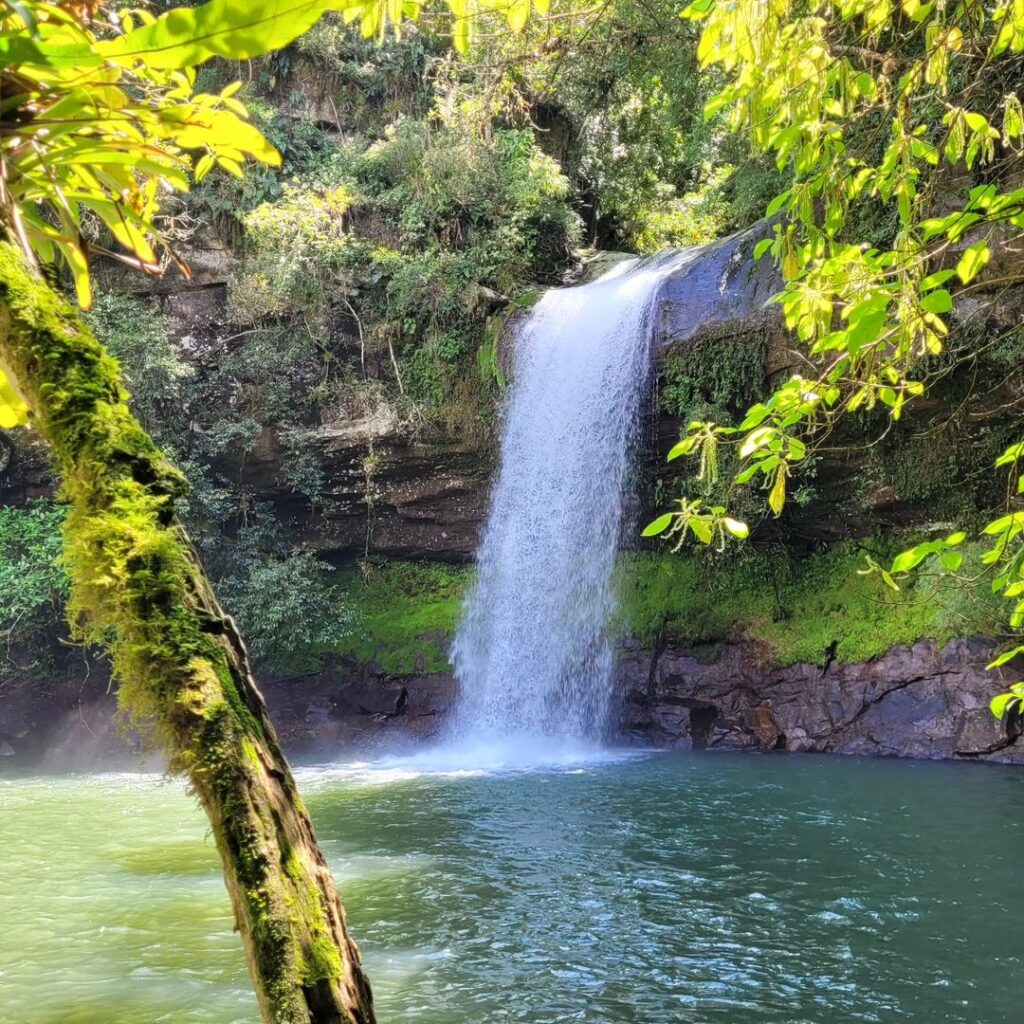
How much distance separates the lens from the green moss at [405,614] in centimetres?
1346

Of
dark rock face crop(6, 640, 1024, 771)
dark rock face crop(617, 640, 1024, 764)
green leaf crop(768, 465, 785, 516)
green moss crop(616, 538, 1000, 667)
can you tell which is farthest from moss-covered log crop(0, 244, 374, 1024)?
green moss crop(616, 538, 1000, 667)

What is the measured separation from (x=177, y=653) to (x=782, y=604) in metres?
11.9

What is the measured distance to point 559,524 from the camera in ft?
41.2

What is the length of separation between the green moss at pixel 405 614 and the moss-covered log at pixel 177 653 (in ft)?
40.6

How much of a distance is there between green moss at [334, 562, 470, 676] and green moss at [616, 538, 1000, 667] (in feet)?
9.14

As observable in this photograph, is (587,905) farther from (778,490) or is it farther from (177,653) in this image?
(177,653)

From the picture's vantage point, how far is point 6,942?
15.4 ft

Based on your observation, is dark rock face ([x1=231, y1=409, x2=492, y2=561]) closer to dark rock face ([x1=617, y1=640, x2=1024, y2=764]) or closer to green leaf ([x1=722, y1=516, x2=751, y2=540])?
dark rock face ([x1=617, y1=640, x2=1024, y2=764])

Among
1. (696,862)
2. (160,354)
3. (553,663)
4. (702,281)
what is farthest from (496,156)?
(696,862)

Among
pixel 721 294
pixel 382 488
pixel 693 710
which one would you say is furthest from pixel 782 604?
pixel 382 488

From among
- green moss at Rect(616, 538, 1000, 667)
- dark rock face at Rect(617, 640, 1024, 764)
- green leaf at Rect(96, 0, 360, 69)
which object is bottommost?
dark rock face at Rect(617, 640, 1024, 764)

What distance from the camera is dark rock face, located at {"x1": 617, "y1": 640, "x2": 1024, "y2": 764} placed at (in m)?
9.98

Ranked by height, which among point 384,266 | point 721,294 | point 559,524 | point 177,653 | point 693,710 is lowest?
point 693,710

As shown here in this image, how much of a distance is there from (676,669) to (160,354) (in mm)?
8505
